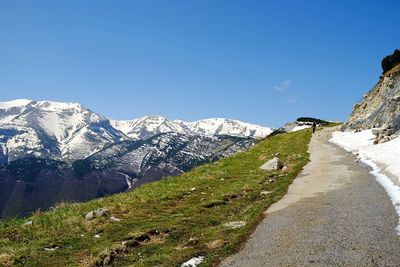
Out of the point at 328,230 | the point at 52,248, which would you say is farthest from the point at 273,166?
the point at 52,248

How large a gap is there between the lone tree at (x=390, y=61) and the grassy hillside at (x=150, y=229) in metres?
55.6

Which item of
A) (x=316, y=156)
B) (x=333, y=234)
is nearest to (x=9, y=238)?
(x=333, y=234)

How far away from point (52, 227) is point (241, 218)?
9.35m

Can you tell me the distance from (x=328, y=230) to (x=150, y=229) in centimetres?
768

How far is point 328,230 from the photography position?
1571 cm

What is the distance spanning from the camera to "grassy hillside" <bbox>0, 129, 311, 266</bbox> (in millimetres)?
15641

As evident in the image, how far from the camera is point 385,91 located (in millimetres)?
63062

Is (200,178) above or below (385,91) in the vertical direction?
below

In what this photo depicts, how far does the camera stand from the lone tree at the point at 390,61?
75875 mm

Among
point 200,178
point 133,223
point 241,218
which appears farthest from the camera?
point 200,178

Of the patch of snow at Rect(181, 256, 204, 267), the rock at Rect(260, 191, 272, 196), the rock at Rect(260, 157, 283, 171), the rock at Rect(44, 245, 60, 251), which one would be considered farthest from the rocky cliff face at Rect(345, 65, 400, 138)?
the rock at Rect(44, 245, 60, 251)

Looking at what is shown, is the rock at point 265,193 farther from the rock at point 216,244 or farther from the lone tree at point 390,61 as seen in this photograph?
the lone tree at point 390,61

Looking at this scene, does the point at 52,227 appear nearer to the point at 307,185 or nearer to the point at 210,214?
the point at 210,214

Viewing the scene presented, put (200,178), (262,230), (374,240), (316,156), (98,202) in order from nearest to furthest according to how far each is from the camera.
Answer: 1. (374,240)
2. (262,230)
3. (98,202)
4. (200,178)
5. (316,156)
